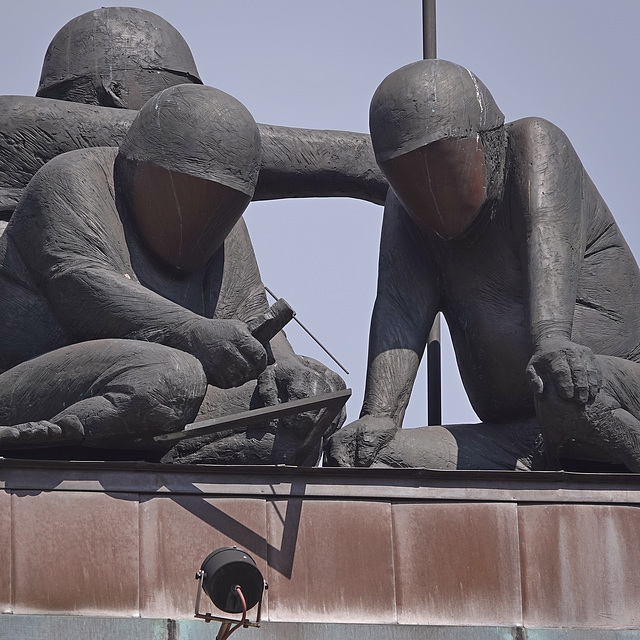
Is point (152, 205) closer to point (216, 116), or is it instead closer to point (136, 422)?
point (216, 116)

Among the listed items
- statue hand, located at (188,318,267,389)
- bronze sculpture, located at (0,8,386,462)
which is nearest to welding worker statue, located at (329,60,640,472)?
bronze sculpture, located at (0,8,386,462)

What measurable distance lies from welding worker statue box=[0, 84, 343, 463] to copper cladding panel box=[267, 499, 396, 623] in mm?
597

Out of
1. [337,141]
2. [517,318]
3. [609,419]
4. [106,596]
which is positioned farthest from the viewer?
[337,141]

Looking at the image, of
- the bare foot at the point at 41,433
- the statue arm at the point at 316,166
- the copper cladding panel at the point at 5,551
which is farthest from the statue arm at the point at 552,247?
the copper cladding panel at the point at 5,551

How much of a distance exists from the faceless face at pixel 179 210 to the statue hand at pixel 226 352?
670mm

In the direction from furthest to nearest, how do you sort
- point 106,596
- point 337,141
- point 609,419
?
point 337,141 < point 609,419 < point 106,596

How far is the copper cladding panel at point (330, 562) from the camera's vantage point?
934 centimetres

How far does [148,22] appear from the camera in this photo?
1179 centimetres

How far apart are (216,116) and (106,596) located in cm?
252

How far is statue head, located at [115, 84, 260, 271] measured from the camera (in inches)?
402

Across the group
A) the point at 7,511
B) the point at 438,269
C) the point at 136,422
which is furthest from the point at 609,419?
the point at 7,511

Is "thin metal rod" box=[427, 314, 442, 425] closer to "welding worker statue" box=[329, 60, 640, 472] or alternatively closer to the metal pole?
the metal pole

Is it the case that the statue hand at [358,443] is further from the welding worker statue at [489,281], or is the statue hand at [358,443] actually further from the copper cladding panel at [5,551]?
the copper cladding panel at [5,551]

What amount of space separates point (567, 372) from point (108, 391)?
7.05 feet
